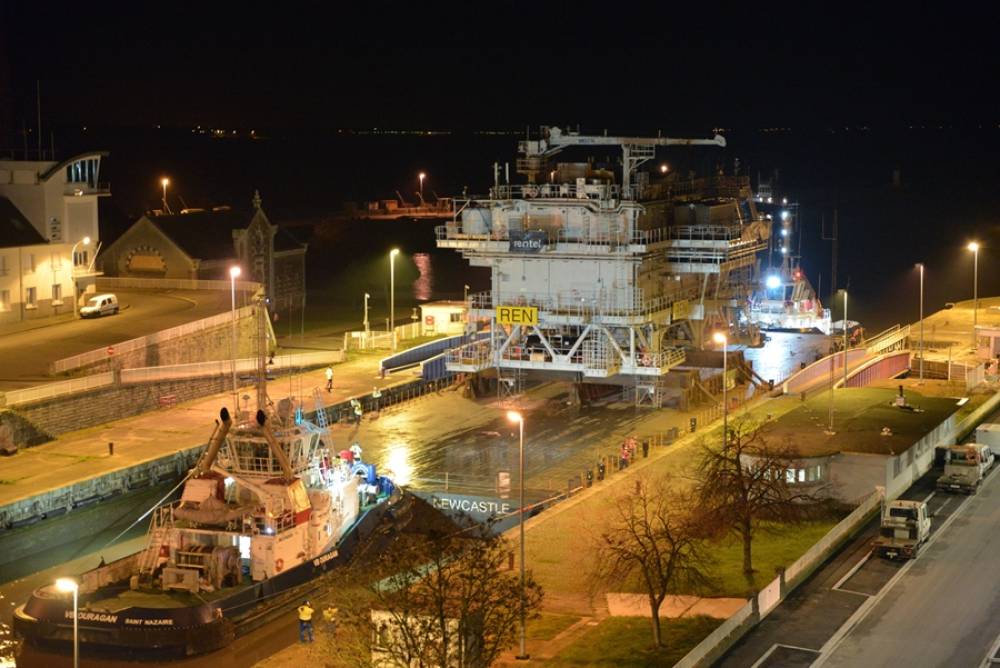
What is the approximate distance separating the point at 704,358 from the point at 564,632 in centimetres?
2854

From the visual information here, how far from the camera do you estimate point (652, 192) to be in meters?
52.5

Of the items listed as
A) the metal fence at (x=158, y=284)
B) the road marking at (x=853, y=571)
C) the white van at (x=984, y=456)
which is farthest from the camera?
the metal fence at (x=158, y=284)

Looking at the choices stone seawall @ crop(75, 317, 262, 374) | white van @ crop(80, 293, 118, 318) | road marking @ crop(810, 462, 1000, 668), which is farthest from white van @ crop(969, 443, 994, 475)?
white van @ crop(80, 293, 118, 318)

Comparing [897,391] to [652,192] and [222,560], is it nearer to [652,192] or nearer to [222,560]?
[652,192]

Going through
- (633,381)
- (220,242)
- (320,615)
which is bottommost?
(320,615)

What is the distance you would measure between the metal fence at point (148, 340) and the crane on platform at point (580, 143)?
517 inches

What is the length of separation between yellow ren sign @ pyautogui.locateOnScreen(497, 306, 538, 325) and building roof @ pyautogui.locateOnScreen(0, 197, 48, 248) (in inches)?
794

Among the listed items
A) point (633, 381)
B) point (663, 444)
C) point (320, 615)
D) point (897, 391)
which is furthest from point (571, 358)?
point (320, 615)

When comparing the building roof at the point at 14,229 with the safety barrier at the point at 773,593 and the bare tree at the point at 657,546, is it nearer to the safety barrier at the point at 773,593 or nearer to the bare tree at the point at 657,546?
the bare tree at the point at 657,546

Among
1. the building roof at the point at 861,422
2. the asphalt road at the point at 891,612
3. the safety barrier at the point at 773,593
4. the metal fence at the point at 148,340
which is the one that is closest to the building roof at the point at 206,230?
the metal fence at the point at 148,340

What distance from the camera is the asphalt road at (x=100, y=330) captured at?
157 ft

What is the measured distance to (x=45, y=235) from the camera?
58.3 meters

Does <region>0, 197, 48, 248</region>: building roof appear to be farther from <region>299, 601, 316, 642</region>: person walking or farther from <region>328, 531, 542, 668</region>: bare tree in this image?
<region>328, 531, 542, 668</region>: bare tree

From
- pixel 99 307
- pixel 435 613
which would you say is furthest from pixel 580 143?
pixel 435 613
